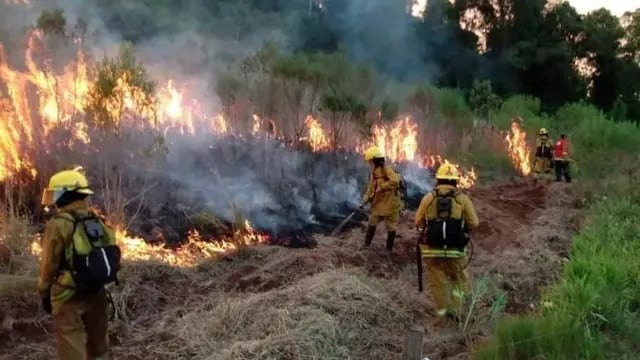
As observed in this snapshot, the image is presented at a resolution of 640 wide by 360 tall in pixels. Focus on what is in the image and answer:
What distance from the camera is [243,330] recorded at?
6230 mm

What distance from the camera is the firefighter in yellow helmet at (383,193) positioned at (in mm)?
9664

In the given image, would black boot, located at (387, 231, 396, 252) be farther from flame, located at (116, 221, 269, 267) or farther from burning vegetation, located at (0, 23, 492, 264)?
flame, located at (116, 221, 269, 267)

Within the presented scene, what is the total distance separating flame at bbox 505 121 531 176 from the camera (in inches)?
925

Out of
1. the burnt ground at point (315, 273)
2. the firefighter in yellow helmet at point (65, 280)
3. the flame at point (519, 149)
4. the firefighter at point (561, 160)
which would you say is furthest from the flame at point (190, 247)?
the flame at point (519, 149)

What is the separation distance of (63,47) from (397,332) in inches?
282

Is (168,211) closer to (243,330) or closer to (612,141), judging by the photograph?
(243,330)

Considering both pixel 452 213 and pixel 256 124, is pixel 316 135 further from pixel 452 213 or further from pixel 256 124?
pixel 452 213

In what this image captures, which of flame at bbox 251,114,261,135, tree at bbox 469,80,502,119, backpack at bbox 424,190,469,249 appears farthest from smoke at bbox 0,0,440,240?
tree at bbox 469,80,502,119

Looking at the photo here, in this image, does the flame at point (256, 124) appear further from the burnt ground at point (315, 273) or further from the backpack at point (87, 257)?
the backpack at point (87, 257)

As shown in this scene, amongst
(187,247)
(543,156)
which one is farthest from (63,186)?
(543,156)

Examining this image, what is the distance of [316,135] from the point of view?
1551cm

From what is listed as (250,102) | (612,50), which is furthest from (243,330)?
(612,50)

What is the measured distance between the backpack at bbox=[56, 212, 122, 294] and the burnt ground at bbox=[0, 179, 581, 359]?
53.2 inches

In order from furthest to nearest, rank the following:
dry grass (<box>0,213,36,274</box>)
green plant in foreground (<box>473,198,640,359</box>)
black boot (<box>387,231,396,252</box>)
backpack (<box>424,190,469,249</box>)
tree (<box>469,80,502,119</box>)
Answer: tree (<box>469,80,502,119</box>)
black boot (<box>387,231,396,252</box>)
dry grass (<box>0,213,36,274</box>)
backpack (<box>424,190,469,249</box>)
green plant in foreground (<box>473,198,640,359</box>)
